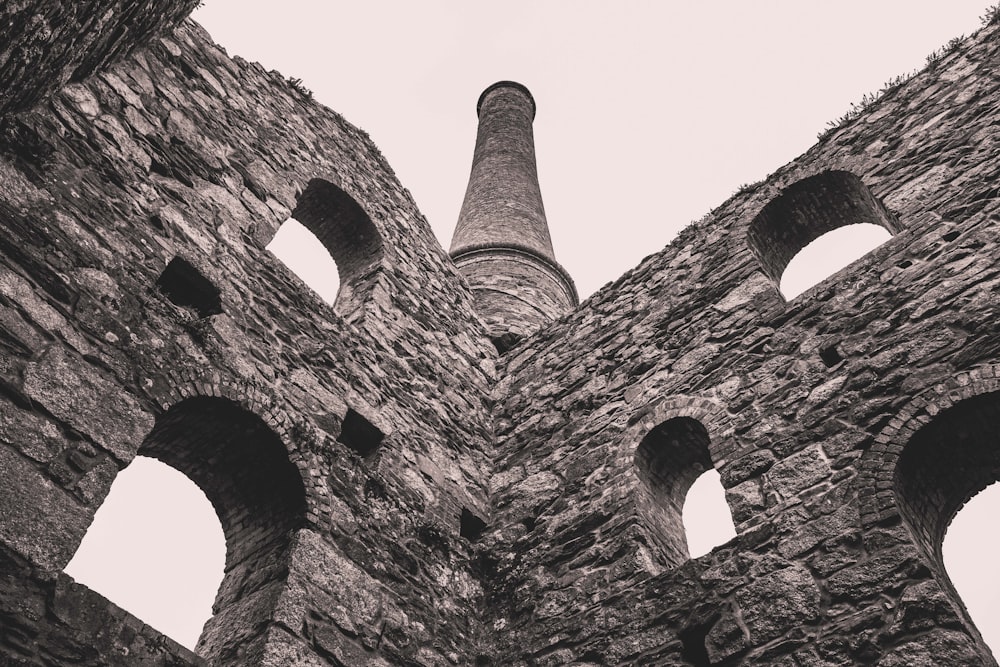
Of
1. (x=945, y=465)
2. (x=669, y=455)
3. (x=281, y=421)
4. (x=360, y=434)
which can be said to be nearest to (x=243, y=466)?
(x=281, y=421)

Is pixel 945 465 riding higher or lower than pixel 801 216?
lower

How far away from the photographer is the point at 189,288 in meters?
4.89

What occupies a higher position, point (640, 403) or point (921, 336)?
point (640, 403)

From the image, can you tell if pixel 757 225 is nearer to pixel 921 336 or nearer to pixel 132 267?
pixel 921 336

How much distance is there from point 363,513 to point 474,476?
157 centimetres

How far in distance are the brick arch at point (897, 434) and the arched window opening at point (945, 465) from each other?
0.12ft

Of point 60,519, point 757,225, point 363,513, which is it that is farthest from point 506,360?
point 60,519

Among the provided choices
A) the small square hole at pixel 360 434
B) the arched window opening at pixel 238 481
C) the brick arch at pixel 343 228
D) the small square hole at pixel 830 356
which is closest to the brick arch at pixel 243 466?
the arched window opening at pixel 238 481

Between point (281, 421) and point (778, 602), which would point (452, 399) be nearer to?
point (281, 421)

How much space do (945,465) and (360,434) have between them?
3615 mm

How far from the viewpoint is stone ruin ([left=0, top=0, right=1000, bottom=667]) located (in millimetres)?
3691

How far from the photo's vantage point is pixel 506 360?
8000 millimetres

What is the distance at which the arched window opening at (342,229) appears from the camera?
7219mm

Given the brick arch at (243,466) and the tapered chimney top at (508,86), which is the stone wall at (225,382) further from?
the tapered chimney top at (508,86)
